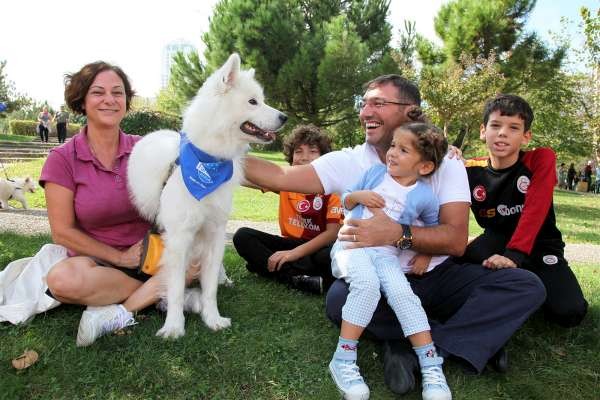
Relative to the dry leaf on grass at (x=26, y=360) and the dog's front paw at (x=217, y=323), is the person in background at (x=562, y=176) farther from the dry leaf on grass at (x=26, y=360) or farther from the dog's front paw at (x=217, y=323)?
the dry leaf on grass at (x=26, y=360)

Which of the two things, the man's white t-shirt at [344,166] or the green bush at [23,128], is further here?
the green bush at [23,128]

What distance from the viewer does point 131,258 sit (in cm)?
307

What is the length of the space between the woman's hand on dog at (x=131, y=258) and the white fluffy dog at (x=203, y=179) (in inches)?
8.3

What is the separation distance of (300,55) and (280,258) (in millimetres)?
14810

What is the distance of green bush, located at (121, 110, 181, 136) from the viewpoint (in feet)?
49.5

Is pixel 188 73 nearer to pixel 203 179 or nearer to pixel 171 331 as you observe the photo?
pixel 203 179

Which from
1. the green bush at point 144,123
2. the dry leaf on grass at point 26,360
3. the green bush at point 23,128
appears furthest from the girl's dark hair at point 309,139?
the green bush at point 23,128

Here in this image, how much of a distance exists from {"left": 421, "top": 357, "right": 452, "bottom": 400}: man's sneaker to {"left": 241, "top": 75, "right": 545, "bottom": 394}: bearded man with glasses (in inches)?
3.1

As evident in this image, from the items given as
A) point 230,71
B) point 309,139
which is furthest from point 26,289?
point 309,139

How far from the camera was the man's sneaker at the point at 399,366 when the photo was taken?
2.42m

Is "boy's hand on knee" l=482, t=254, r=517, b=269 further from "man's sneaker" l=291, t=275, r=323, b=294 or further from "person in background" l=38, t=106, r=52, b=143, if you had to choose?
"person in background" l=38, t=106, r=52, b=143

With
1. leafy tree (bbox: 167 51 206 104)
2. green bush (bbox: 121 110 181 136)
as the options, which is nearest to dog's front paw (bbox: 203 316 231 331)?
green bush (bbox: 121 110 181 136)

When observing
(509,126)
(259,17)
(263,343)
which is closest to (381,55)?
(259,17)

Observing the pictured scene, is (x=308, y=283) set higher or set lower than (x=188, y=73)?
lower
